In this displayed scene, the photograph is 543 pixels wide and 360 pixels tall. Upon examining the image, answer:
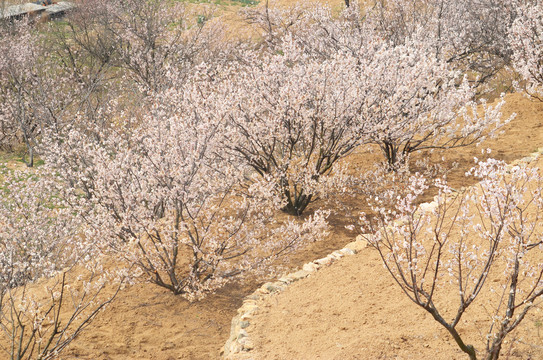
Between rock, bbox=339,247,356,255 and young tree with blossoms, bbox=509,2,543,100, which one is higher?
young tree with blossoms, bbox=509,2,543,100

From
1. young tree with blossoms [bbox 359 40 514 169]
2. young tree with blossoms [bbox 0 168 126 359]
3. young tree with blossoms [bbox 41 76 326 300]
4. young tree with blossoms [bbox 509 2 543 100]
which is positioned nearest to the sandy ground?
young tree with blossoms [bbox 41 76 326 300]

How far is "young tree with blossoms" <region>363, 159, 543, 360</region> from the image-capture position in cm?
439

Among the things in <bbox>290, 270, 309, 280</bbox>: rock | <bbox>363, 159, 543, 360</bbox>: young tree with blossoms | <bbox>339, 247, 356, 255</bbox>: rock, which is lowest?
<bbox>290, 270, 309, 280</bbox>: rock

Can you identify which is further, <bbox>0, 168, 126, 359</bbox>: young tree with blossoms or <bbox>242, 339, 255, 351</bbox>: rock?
<bbox>0, 168, 126, 359</bbox>: young tree with blossoms

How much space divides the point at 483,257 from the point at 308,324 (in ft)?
7.89

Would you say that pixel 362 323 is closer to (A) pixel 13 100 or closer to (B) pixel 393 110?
(B) pixel 393 110

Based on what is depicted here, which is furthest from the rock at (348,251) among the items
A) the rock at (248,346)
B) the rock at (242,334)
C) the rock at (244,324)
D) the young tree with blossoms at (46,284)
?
the young tree with blossoms at (46,284)

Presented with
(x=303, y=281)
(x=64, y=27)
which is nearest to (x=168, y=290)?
(x=303, y=281)

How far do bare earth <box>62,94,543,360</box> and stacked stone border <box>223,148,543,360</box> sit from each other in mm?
172

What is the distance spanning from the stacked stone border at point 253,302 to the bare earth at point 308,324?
17 cm

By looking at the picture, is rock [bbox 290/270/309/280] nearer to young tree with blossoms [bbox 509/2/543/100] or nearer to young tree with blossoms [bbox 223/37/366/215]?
young tree with blossoms [bbox 223/37/366/215]

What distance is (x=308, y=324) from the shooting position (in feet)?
21.5

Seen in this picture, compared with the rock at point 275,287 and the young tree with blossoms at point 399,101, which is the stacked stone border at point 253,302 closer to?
the rock at point 275,287

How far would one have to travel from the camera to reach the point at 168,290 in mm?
9227
